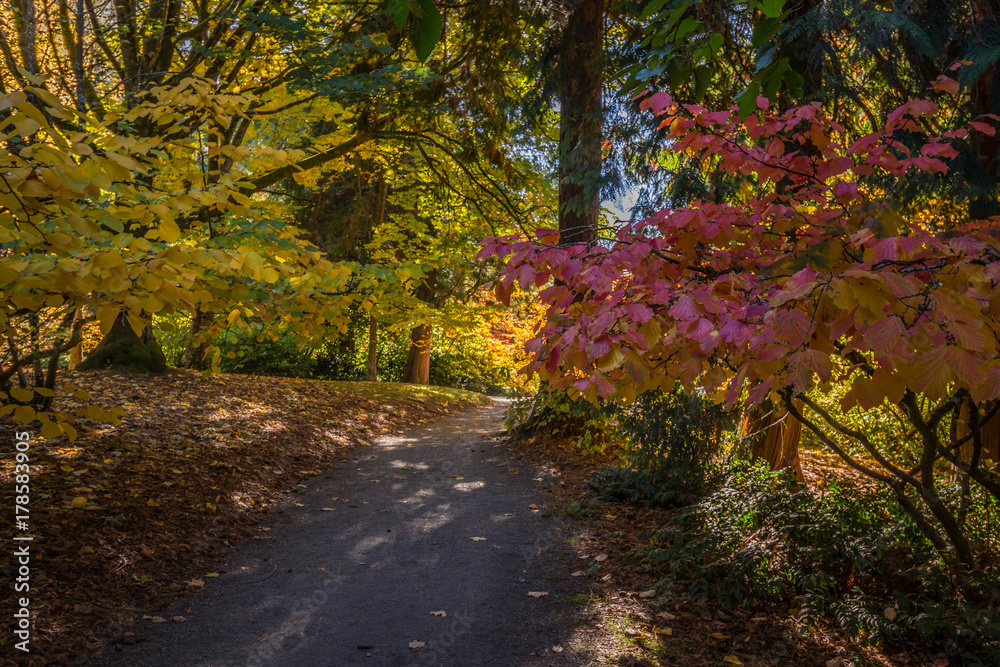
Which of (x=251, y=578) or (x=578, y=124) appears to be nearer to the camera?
(x=251, y=578)

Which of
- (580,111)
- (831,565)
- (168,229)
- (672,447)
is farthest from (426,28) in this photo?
(580,111)

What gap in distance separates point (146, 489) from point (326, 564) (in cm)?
165

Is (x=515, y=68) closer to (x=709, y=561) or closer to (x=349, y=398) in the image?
(x=349, y=398)

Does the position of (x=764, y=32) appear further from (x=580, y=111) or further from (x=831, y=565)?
(x=580, y=111)

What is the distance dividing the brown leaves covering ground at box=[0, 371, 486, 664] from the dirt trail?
0.79ft

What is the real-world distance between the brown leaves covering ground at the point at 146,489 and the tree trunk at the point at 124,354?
397 mm

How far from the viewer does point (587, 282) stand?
95.8 inches

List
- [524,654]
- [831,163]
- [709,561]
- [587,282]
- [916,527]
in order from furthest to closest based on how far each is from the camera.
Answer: [709,561] → [916,527] → [524,654] → [831,163] → [587,282]

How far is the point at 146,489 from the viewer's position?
4668 millimetres

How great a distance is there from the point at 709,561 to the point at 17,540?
14.0ft

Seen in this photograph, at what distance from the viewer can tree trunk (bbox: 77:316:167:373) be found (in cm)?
869

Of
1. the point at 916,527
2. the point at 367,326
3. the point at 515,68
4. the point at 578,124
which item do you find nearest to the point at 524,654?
the point at 916,527

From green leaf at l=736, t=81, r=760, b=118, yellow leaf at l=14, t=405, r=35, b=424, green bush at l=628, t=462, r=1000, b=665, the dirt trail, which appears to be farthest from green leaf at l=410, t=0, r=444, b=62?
green bush at l=628, t=462, r=1000, b=665

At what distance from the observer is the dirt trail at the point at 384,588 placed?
10.2 feet
